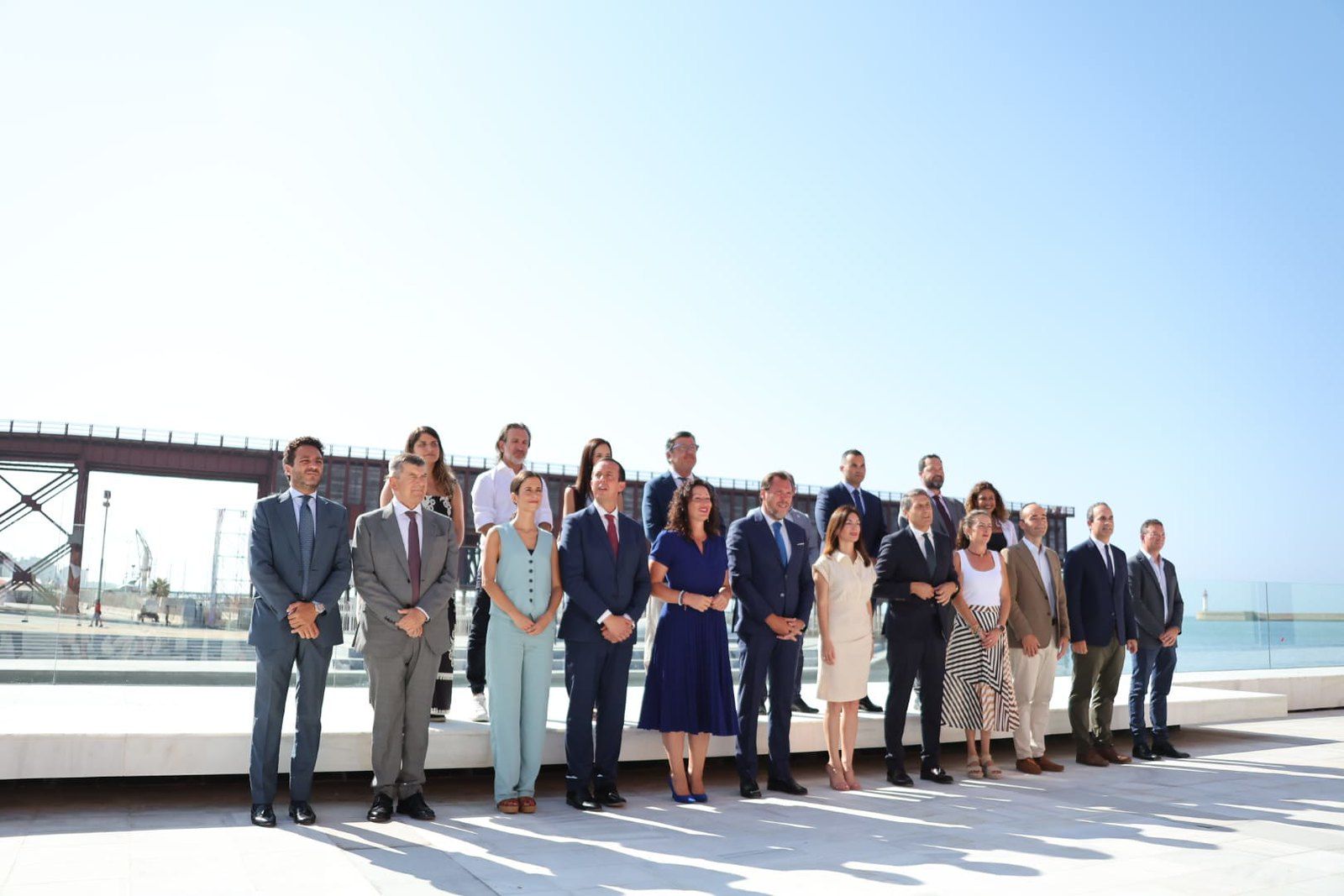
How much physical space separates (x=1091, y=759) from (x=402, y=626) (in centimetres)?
509

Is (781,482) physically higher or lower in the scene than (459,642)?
higher

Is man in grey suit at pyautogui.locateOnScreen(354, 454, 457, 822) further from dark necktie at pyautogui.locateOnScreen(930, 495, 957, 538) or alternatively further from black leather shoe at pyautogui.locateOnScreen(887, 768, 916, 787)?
dark necktie at pyautogui.locateOnScreen(930, 495, 957, 538)

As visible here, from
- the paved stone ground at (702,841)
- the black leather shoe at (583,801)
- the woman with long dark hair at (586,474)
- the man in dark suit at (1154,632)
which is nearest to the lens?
the paved stone ground at (702,841)

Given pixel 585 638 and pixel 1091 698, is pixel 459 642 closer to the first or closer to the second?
pixel 585 638

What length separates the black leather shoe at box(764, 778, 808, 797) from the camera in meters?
5.47

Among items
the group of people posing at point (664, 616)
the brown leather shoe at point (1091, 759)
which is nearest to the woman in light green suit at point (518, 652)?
the group of people posing at point (664, 616)

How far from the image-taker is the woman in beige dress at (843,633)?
570 cm

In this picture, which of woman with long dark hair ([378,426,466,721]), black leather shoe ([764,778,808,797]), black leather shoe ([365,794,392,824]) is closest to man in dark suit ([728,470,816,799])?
black leather shoe ([764,778,808,797])

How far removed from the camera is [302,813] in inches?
175

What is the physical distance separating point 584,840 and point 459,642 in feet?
7.31

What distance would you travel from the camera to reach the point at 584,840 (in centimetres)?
424

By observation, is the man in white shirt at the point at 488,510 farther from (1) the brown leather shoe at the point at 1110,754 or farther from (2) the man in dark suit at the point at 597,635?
(1) the brown leather shoe at the point at 1110,754

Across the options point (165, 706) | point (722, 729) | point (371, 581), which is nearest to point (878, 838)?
point (722, 729)

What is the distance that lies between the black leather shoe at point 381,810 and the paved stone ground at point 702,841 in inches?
2.2
